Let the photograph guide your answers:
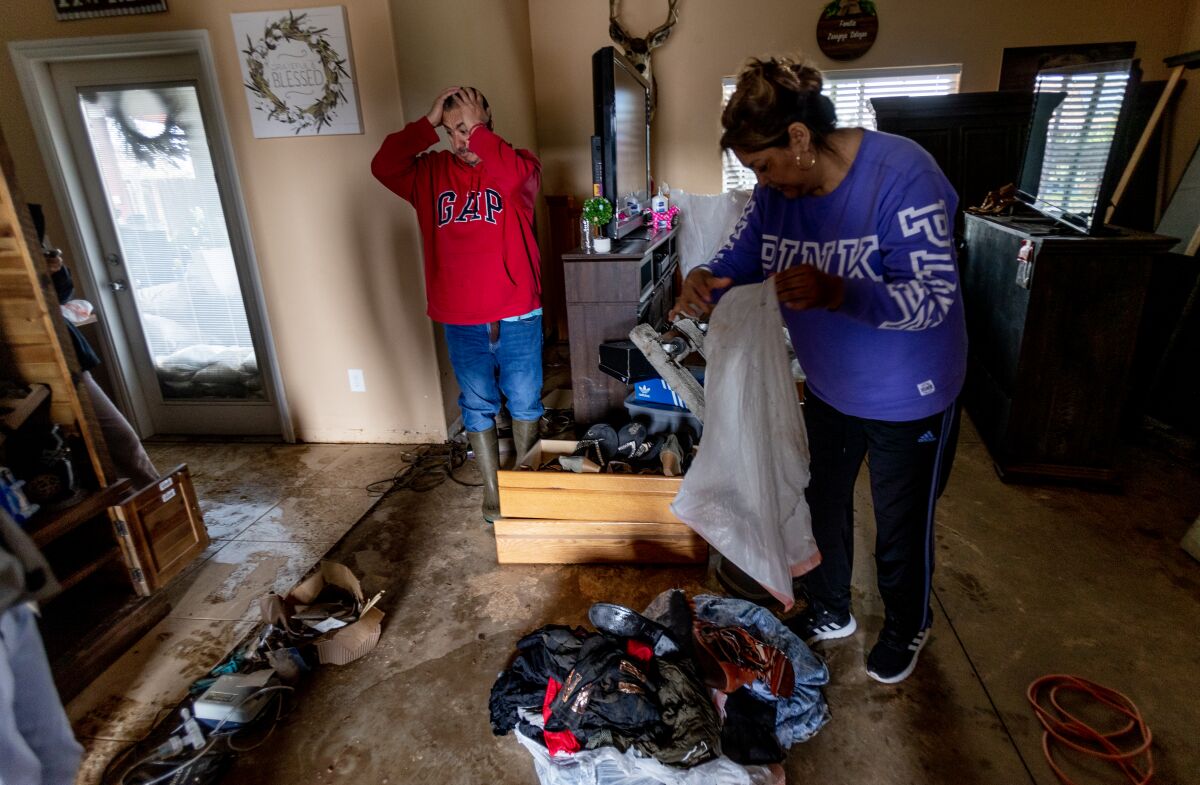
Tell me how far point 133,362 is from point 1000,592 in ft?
13.1

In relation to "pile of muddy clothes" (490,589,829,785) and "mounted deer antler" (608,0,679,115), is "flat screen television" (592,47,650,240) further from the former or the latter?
"pile of muddy clothes" (490,589,829,785)

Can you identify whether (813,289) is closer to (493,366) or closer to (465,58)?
(493,366)

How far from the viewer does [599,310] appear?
264 cm

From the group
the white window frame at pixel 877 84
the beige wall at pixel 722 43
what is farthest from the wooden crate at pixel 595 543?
the beige wall at pixel 722 43

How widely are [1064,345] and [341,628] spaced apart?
2724 millimetres

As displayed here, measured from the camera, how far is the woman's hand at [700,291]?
59.0 inches

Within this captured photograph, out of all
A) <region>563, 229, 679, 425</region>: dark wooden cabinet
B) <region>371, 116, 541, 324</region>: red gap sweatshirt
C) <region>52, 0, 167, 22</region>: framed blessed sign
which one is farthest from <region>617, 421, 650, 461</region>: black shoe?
<region>52, 0, 167, 22</region>: framed blessed sign

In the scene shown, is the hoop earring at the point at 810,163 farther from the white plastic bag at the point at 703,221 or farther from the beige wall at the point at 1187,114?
the beige wall at the point at 1187,114

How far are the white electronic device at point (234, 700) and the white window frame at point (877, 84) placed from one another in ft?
13.3

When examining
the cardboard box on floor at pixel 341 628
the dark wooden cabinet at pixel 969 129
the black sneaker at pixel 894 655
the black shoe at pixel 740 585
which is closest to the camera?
the black sneaker at pixel 894 655

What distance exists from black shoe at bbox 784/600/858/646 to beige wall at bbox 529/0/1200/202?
141 inches

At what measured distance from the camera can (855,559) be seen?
7.34ft

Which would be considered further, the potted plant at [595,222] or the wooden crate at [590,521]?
the potted plant at [595,222]

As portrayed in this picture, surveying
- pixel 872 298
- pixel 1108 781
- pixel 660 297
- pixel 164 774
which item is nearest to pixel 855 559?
pixel 1108 781
